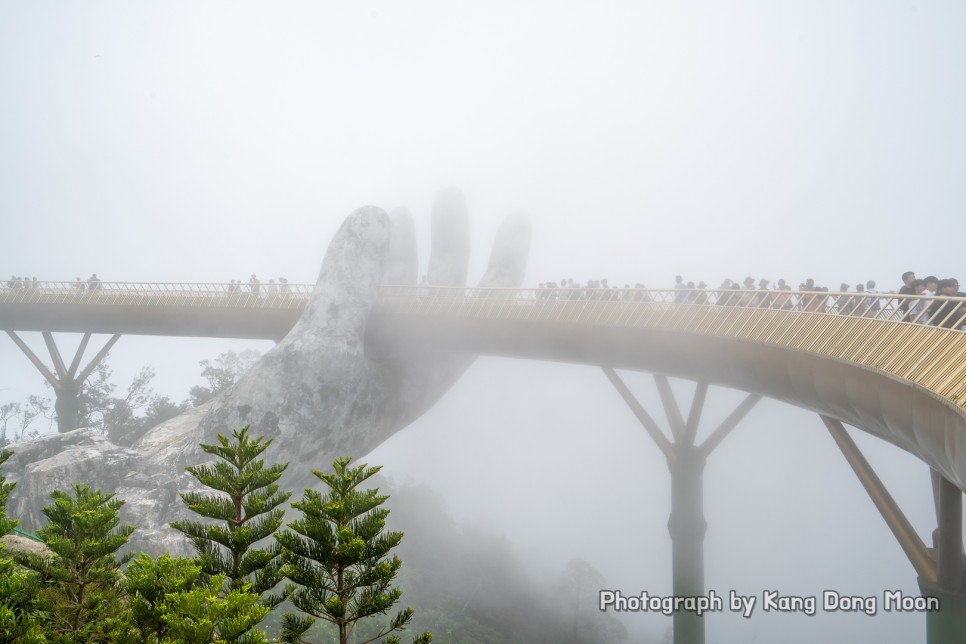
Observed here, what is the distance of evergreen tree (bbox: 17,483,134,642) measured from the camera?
10.3 metres

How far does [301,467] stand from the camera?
1041 inches

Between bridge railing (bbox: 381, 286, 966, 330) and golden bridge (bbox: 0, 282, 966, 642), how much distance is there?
0.06 meters

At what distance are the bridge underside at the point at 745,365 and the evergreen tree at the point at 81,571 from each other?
12.7 meters

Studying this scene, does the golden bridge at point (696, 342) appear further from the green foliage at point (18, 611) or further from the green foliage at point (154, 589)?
the green foliage at point (18, 611)

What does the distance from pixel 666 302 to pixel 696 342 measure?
6.41ft

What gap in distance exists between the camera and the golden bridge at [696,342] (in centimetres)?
1124

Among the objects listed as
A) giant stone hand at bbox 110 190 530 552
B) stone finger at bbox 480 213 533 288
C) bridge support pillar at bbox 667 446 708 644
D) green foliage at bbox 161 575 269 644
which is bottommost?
bridge support pillar at bbox 667 446 708 644

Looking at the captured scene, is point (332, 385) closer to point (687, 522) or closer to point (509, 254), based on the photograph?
point (509, 254)

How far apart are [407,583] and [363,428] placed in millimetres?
8503

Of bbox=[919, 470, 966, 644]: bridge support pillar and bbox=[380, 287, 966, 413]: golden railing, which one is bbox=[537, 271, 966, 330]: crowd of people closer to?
bbox=[380, 287, 966, 413]: golden railing

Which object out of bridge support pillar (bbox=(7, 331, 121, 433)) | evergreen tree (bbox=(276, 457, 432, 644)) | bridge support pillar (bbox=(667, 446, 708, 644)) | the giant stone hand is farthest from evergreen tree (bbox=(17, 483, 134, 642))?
bridge support pillar (bbox=(7, 331, 121, 433))

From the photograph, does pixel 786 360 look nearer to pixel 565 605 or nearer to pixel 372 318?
pixel 372 318

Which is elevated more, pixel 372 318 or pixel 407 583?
pixel 372 318

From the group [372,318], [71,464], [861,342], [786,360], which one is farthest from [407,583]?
[861,342]
